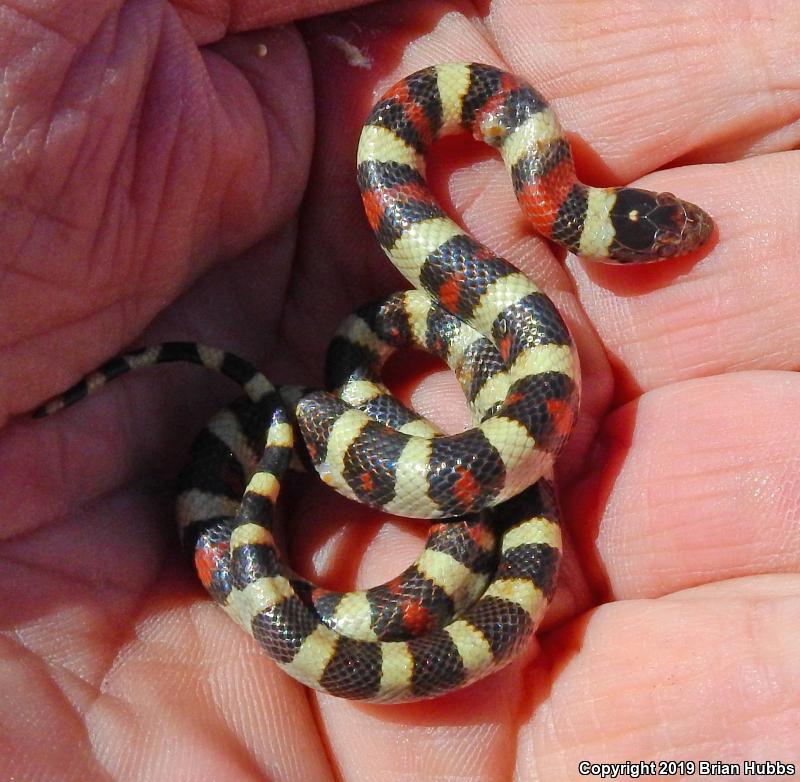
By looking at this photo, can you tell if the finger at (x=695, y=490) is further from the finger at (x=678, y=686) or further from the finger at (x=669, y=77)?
the finger at (x=669, y=77)

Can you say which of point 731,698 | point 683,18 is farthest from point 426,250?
point 731,698

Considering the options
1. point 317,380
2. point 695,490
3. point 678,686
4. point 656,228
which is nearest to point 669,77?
point 656,228

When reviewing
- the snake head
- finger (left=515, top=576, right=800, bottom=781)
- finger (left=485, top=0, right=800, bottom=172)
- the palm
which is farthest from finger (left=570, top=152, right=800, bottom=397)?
finger (left=515, top=576, right=800, bottom=781)

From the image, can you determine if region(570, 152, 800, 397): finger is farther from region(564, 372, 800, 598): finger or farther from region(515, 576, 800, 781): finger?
region(515, 576, 800, 781): finger

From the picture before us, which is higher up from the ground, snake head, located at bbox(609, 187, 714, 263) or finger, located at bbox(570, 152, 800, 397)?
snake head, located at bbox(609, 187, 714, 263)

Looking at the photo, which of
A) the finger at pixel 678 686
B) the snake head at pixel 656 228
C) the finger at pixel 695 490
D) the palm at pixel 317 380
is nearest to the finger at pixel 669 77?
the palm at pixel 317 380

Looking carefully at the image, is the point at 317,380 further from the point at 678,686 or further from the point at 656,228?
the point at 678,686
